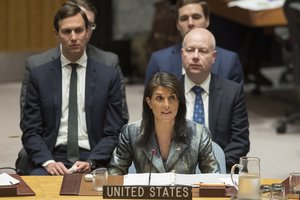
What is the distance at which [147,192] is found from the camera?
3.86 metres

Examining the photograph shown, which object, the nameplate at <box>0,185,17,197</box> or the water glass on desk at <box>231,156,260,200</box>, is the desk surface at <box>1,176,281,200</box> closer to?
the nameplate at <box>0,185,17,197</box>

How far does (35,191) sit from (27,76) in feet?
5.79

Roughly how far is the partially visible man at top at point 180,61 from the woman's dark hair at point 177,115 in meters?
1.15

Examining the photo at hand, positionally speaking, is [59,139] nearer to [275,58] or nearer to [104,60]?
[104,60]

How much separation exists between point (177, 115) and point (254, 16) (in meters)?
4.00

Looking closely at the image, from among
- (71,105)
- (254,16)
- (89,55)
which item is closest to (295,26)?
(254,16)

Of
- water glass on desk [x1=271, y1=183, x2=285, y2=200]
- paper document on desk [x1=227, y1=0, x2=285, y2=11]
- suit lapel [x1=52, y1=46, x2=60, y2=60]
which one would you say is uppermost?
paper document on desk [x1=227, y1=0, x2=285, y2=11]

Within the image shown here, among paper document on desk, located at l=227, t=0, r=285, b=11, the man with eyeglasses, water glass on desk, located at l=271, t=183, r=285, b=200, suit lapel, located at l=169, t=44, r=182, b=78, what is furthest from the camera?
paper document on desk, located at l=227, t=0, r=285, b=11

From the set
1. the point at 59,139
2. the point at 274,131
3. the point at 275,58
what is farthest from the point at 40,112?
the point at 275,58

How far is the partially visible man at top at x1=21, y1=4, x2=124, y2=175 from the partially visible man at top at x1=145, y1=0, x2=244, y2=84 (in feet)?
1.53

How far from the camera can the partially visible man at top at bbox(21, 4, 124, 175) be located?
17.3 ft

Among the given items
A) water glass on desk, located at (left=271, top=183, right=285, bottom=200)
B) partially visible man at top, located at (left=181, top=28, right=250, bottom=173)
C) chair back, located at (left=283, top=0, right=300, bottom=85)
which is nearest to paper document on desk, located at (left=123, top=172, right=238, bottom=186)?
water glass on desk, located at (left=271, top=183, right=285, bottom=200)

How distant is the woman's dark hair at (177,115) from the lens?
4.49 m

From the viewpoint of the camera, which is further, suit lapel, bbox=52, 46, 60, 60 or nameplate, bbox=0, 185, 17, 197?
suit lapel, bbox=52, 46, 60, 60
